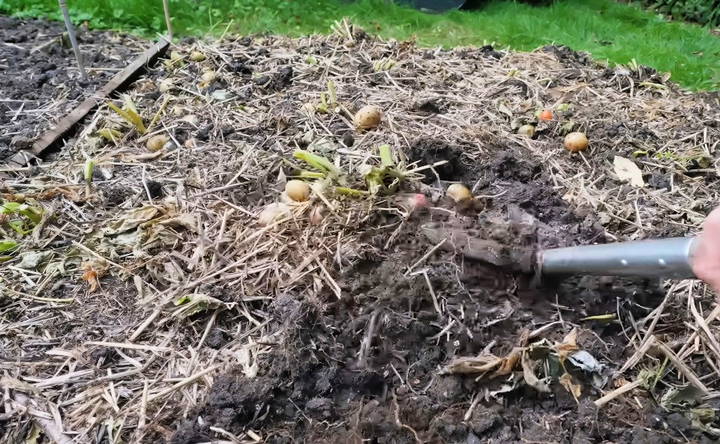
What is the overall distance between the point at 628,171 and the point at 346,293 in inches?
67.6

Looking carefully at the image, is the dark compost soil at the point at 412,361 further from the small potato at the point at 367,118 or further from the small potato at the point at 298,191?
the small potato at the point at 367,118

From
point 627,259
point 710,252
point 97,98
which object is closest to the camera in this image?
point 710,252

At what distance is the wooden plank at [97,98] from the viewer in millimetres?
3055

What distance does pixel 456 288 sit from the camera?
6.47ft

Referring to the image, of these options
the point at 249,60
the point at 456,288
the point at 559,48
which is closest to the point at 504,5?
the point at 559,48

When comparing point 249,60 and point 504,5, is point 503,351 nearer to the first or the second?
point 249,60

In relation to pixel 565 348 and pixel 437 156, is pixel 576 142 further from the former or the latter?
pixel 565 348

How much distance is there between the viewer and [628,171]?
111 inches

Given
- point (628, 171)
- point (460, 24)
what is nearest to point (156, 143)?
point (628, 171)

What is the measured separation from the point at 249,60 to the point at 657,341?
302 centimetres

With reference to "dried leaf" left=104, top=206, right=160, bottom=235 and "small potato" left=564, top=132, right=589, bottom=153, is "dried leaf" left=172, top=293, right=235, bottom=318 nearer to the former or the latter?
"dried leaf" left=104, top=206, right=160, bottom=235

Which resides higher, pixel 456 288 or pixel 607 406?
pixel 456 288

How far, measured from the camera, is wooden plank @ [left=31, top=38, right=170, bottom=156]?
3.05 metres

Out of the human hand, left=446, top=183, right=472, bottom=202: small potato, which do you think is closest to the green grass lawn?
left=446, top=183, right=472, bottom=202: small potato
